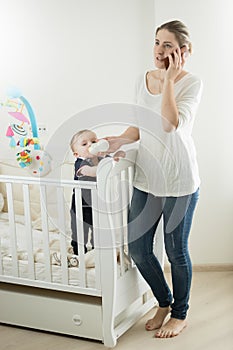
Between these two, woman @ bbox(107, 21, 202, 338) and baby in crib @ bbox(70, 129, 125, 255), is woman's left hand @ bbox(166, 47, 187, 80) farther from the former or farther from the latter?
baby in crib @ bbox(70, 129, 125, 255)

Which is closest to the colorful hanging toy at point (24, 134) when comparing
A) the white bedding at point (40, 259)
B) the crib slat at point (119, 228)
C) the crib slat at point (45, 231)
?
the white bedding at point (40, 259)

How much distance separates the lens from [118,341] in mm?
2840

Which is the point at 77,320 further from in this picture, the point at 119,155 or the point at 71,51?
the point at 71,51

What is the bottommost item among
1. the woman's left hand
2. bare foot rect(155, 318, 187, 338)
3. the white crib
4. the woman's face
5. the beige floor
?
the beige floor

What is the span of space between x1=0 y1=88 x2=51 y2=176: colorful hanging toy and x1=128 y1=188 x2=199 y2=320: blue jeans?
3.05ft

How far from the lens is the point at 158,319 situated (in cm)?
296

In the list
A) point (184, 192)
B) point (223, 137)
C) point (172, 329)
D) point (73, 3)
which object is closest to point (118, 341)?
point (172, 329)

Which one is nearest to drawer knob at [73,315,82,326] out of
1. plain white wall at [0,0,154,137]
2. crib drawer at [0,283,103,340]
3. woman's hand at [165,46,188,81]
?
crib drawer at [0,283,103,340]

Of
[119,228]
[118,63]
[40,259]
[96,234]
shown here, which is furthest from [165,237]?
[118,63]

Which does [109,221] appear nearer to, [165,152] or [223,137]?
[165,152]

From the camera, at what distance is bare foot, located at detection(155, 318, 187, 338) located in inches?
112

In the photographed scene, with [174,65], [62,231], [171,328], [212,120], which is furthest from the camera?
[212,120]

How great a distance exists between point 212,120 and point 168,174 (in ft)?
2.60

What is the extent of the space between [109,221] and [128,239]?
0.23 meters
